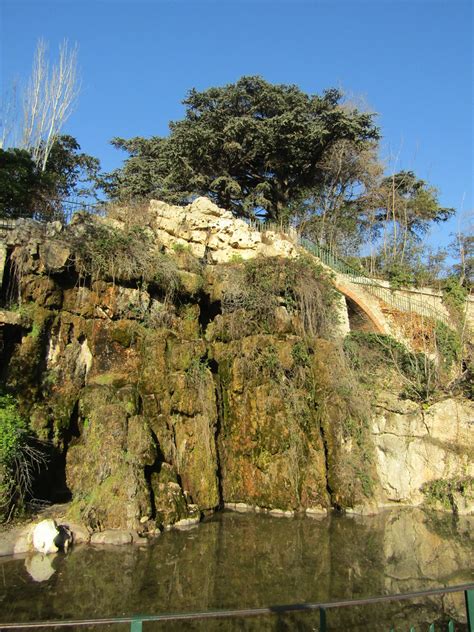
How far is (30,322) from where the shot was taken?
434 inches

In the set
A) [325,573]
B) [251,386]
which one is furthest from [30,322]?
[325,573]

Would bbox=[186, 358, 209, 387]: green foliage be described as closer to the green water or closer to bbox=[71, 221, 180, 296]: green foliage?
bbox=[71, 221, 180, 296]: green foliage

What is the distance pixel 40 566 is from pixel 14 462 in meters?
2.12

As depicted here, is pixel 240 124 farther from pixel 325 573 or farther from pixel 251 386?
pixel 325 573

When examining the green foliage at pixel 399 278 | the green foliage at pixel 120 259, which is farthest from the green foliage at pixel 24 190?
the green foliage at pixel 399 278

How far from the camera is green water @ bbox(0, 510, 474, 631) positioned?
602 cm

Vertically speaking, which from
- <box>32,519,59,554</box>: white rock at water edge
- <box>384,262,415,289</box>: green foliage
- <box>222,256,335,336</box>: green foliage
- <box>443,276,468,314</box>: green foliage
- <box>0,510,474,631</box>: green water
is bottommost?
<box>0,510,474,631</box>: green water

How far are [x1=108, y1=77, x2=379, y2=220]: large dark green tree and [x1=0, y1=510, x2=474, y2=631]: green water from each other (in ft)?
50.5

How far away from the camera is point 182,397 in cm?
1136

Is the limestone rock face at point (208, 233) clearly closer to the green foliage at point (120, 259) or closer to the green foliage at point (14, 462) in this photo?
the green foliage at point (120, 259)

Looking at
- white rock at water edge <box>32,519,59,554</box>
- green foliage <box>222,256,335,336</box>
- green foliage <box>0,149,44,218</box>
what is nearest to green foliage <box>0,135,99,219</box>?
green foliage <box>0,149,44,218</box>

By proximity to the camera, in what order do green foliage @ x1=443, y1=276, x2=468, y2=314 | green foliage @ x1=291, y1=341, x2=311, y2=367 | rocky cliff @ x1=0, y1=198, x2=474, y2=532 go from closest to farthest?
rocky cliff @ x1=0, y1=198, x2=474, y2=532
green foliage @ x1=291, y1=341, x2=311, y2=367
green foliage @ x1=443, y1=276, x2=468, y2=314

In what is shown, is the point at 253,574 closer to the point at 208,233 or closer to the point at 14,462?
the point at 14,462

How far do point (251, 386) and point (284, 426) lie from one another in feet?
4.21
